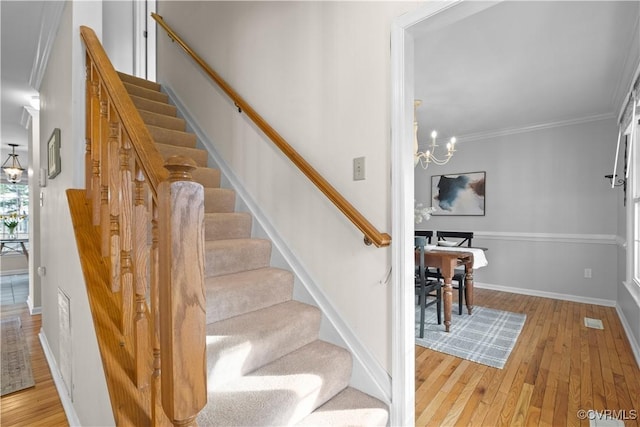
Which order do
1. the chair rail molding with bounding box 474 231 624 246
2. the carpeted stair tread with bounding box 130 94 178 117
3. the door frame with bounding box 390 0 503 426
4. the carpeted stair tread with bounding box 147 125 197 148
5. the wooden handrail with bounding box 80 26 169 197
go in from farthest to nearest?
the chair rail molding with bounding box 474 231 624 246 → the carpeted stair tread with bounding box 130 94 178 117 → the carpeted stair tread with bounding box 147 125 197 148 → the door frame with bounding box 390 0 503 426 → the wooden handrail with bounding box 80 26 169 197

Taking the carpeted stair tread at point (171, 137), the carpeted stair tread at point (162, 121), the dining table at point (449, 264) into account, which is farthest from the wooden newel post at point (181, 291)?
the dining table at point (449, 264)

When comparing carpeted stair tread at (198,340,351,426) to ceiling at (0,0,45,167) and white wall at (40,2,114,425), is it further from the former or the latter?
ceiling at (0,0,45,167)

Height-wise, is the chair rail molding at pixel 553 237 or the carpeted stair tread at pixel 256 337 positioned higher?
the chair rail molding at pixel 553 237

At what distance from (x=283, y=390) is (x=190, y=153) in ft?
6.44

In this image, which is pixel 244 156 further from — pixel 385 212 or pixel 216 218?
pixel 385 212

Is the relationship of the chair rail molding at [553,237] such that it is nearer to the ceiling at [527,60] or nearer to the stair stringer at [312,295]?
the ceiling at [527,60]

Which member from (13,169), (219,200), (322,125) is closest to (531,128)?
(322,125)

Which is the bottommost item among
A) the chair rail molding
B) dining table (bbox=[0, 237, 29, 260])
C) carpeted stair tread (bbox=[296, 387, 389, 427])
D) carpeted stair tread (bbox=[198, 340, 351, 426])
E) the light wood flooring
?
the light wood flooring

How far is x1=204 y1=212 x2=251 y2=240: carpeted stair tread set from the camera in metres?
2.06

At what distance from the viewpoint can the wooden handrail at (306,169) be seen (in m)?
1.50

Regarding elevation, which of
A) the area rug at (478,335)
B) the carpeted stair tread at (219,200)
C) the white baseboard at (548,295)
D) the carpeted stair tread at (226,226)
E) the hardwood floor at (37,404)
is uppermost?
the carpeted stair tread at (219,200)

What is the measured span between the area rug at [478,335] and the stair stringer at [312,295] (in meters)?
1.32

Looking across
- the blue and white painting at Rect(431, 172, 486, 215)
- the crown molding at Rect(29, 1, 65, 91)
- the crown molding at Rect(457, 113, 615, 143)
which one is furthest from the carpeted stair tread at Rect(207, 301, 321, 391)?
the crown molding at Rect(457, 113, 615, 143)

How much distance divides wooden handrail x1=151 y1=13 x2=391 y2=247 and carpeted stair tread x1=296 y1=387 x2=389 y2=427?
0.78 m
